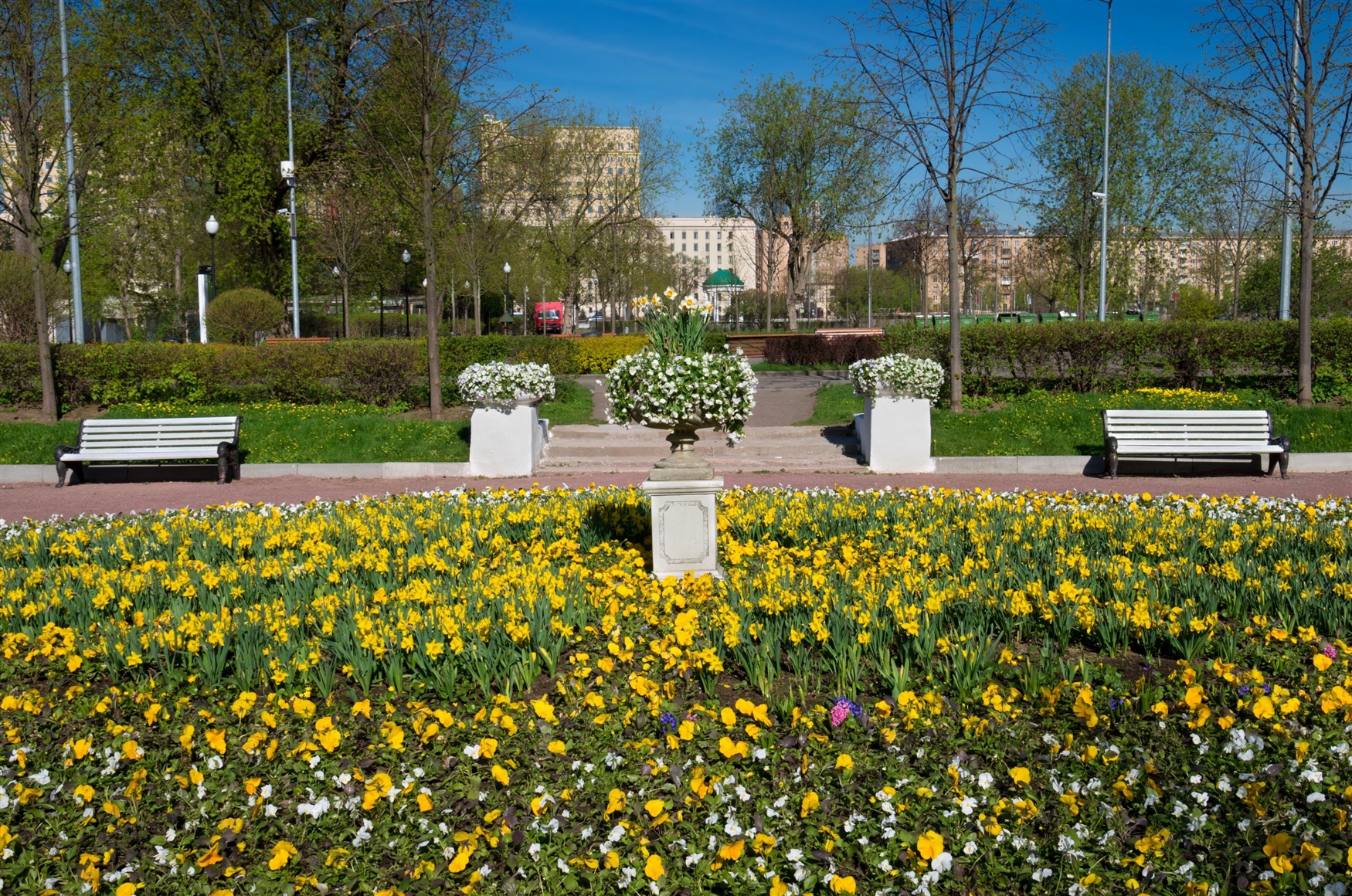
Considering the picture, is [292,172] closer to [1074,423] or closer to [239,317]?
[239,317]

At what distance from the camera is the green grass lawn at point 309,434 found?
45.3 feet

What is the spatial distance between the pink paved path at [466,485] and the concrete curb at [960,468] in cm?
24

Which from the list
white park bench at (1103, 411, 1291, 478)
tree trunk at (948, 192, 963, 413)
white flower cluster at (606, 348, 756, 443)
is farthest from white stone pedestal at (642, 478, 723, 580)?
tree trunk at (948, 192, 963, 413)

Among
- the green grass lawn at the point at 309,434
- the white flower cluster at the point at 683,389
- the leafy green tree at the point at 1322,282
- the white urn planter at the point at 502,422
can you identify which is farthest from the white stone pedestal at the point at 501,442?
the leafy green tree at the point at 1322,282

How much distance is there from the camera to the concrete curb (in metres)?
12.6

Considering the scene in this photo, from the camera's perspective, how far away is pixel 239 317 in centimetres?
2494

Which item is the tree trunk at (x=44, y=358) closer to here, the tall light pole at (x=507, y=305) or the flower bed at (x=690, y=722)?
Answer: the flower bed at (x=690, y=722)

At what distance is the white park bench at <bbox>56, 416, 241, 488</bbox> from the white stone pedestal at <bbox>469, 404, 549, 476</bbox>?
121 inches

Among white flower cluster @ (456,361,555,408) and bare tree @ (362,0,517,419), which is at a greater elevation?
bare tree @ (362,0,517,419)

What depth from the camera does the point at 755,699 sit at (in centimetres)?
454

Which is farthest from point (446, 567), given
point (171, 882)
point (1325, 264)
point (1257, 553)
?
point (1325, 264)

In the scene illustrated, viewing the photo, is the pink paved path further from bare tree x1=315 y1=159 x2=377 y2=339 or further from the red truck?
the red truck

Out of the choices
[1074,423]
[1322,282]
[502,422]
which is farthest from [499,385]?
[1322,282]

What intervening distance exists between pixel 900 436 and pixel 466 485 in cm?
563
